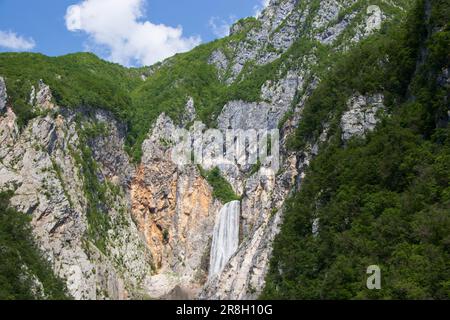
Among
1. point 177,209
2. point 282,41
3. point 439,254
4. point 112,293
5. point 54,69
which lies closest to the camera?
point 439,254

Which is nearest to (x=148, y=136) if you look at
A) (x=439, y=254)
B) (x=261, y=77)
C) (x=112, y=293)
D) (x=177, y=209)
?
(x=177, y=209)

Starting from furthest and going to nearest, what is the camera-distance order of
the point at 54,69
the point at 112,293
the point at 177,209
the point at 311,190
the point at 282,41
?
the point at 282,41
the point at 54,69
the point at 177,209
the point at 112,293
the point at 311,190

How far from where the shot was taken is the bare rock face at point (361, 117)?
5759 centimetres

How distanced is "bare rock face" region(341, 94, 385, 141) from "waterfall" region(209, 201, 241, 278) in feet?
113

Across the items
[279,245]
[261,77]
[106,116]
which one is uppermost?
[261,77]

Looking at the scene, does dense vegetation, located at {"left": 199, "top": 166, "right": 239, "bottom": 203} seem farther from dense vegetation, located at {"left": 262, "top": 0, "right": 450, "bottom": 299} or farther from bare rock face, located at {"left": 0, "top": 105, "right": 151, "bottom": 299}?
dense vegetation, located at {"left": 262, "top": 0, "right": 450, "bottom": 299}

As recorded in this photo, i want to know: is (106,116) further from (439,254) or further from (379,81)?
(439,254)

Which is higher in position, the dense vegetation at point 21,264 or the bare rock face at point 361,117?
the bare rock face at point 361,117

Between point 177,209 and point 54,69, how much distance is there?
31.0m

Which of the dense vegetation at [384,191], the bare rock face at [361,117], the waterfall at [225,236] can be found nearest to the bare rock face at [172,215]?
the waterfall at [225,236]

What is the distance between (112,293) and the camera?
84938 mm

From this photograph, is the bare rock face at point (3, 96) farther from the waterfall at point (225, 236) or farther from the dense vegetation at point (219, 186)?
the waterfall at point (225, 236)

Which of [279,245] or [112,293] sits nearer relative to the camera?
[279,245]

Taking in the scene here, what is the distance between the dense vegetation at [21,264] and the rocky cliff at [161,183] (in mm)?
1977
